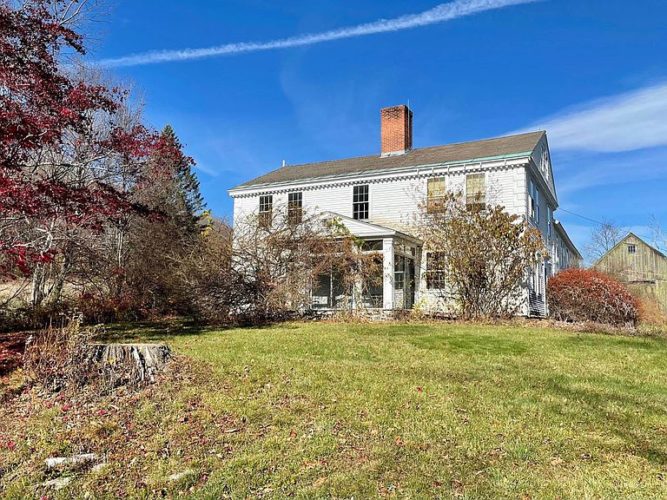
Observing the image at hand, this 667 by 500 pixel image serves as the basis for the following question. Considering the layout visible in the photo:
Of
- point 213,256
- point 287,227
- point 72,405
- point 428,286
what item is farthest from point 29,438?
point 428,286

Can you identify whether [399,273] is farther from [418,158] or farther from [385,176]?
[418,158]

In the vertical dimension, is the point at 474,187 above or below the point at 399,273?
above

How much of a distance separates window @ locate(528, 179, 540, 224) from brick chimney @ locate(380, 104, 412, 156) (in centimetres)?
569

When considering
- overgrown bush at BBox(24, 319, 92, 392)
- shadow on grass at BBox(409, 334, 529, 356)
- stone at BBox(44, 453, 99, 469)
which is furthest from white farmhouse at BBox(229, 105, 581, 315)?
stone at BBox(44, 453, 99, 469)

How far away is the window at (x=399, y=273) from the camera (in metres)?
17.2

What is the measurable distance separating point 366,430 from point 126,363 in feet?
11.3

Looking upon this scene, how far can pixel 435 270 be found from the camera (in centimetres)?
1625

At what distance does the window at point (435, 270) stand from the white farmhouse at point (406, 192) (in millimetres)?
47

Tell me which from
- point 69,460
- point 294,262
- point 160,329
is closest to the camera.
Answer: point 69,460

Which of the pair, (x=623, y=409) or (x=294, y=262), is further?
(x=294, y=262)

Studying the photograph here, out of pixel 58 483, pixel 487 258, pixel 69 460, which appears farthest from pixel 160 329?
pixel 487 258

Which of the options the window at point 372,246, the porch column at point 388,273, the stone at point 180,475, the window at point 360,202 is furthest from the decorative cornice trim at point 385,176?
the stone at point 180,475

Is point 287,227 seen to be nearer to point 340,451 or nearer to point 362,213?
point 362,213

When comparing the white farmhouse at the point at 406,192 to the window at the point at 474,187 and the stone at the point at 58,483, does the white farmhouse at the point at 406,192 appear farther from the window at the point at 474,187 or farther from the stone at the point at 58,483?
the stone at the point at 58,483
